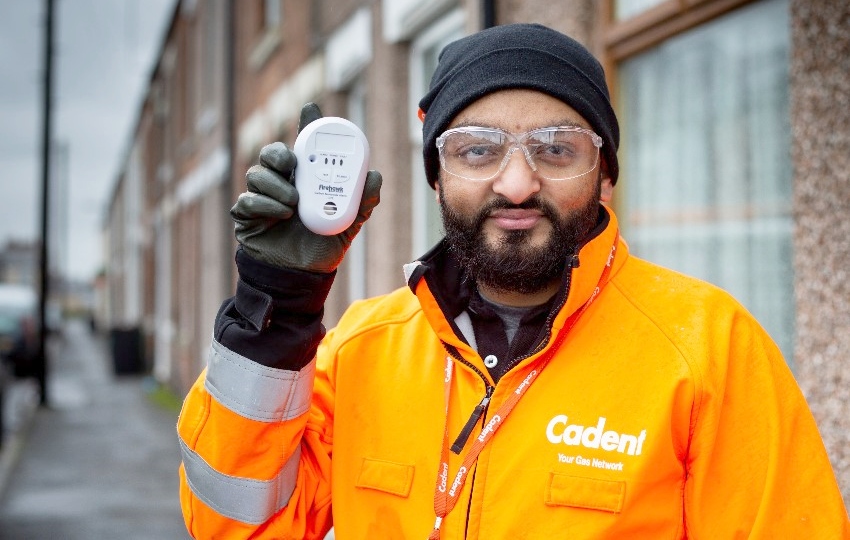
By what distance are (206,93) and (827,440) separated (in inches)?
520

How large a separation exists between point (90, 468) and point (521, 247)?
8.44 m

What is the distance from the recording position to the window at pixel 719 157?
3.22 meters

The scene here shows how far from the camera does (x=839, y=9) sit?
9.12 feet

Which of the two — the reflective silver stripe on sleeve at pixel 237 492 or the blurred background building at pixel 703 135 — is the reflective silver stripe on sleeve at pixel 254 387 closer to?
the reflective silver stripe on sleeve at pixel 237 492

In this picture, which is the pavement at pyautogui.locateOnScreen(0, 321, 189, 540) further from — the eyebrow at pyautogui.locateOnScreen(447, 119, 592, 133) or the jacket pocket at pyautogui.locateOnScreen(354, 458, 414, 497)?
the eyebrow at pyautogui.locateOnScreen(447, 119, 592, 133)

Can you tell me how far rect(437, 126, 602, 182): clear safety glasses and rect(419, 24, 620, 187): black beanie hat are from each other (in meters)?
0.06

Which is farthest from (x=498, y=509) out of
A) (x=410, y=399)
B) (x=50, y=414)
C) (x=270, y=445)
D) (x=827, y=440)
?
(x=50, y=414)

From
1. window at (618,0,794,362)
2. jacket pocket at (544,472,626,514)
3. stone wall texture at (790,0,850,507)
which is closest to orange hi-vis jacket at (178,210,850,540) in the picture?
jacket pocket at (544,472,626,514)

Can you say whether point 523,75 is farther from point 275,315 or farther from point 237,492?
point 237,492

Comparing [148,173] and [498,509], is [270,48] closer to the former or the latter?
[498,509]

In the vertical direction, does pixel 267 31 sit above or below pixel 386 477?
above

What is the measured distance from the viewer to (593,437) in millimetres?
1749

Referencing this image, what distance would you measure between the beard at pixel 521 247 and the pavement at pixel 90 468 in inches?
218

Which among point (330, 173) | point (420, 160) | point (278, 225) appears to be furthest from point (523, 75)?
point (420, 160)
